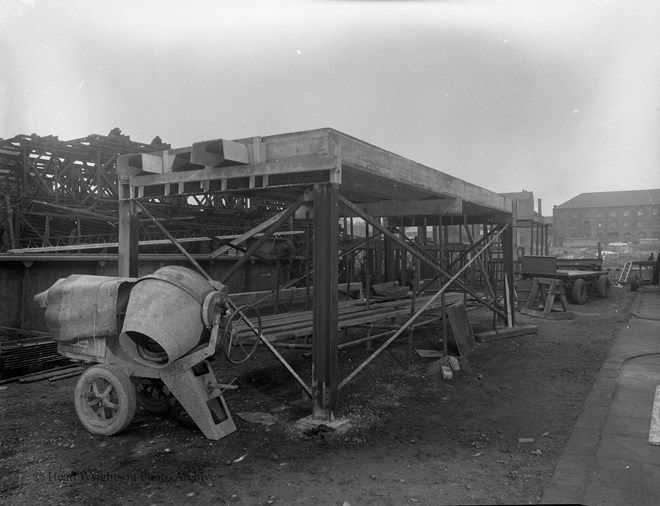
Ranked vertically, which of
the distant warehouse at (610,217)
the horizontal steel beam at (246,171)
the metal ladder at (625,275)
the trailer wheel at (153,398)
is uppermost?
the distant warehouse at (610,217)

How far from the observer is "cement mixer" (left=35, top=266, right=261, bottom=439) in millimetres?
4574

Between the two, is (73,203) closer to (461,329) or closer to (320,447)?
(461,329)

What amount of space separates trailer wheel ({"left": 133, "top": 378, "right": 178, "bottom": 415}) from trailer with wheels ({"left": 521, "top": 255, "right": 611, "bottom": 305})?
1327 centimetres

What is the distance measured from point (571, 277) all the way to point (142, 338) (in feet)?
54.1

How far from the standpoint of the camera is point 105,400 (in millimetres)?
4871

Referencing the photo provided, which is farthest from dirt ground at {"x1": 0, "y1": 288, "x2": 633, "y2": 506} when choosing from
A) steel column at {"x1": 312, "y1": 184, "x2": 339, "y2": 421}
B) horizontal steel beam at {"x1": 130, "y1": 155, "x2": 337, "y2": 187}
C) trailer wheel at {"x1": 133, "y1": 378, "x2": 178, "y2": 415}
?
horizontal steel beam at {"x1": 130, "y1": 155, "x2": 337, "y2": 187}

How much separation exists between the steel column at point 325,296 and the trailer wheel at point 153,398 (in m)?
1.72

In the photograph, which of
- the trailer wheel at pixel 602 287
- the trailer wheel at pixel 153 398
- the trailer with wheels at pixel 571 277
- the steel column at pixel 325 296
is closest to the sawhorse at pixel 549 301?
the trailer with wheels at pixel 571 277

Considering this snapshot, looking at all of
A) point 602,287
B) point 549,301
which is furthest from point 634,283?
point 549,301

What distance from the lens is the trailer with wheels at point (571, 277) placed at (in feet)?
51.1

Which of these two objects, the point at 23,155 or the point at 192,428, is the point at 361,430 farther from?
the point at 23,155

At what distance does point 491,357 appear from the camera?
8766mm

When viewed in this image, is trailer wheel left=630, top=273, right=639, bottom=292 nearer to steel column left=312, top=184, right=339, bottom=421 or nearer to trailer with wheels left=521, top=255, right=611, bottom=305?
trailer with wheels left=521, top=255, right=611, bottom=305

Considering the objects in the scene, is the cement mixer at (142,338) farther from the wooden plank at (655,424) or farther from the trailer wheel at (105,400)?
the wooden plank at (655,424)
